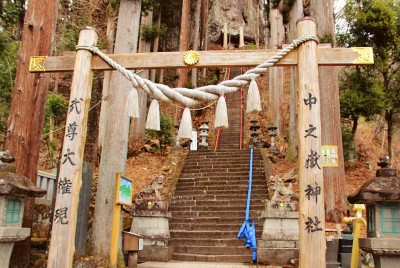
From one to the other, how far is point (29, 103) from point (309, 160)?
15.4ft

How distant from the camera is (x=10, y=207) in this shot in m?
4.71

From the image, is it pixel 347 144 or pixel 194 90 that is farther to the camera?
pixel 347 144

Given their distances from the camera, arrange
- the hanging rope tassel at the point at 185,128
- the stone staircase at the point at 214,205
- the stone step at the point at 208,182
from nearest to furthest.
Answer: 1. the hanging rope tassel at the point at 185,128
2. the stone staircase at the point at 214,205
3. the stone step at the point at 208,182

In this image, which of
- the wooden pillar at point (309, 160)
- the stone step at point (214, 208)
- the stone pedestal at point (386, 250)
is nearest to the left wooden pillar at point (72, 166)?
the wooden pillar at point (309, 160)

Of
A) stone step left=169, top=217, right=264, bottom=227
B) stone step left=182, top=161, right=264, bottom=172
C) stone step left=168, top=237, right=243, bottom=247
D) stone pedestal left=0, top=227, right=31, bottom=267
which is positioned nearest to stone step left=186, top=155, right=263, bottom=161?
stone step left=182, top=161, right=264, bottom=172

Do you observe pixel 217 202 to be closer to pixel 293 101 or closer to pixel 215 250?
pixel 215 250

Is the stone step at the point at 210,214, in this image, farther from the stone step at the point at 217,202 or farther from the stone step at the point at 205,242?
the stone step at the point at 205,242

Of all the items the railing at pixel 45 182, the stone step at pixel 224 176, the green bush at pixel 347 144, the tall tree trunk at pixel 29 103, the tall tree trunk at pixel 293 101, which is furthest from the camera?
the tall tree trunk at pixel 293 101

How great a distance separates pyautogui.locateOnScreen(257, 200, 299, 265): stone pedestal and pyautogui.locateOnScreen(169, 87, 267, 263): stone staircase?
1.97ft

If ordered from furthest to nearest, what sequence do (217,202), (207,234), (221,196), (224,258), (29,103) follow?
1. (221,196)
2. (217,202)
3. (207,234)
4. (224,258)
5. (29,103)

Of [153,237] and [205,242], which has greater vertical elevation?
[153,237]

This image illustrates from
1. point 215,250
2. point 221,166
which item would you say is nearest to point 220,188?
point 221,166

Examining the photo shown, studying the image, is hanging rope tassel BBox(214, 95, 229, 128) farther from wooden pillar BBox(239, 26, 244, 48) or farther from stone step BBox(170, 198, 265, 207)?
wooden pillar BBox(239, 26, 244, 48)

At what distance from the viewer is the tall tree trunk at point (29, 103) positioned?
238 inches
